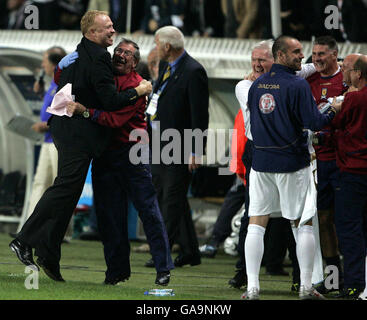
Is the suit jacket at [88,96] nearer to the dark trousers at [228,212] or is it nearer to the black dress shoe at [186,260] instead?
the black dress shoe at [186,260]

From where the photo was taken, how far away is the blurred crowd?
488 inches

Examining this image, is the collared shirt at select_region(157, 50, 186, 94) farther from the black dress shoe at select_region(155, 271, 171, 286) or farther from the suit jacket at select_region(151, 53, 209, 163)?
the black dress shoe at select_region(155, 271, 171, 286)

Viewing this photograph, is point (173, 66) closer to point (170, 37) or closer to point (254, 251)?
point (170, 37)

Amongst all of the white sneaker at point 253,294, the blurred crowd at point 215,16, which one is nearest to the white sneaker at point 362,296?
the white sneaker at point 253,294

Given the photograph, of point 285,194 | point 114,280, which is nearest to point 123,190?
point 114,280

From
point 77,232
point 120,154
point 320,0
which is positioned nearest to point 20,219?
point 77,232

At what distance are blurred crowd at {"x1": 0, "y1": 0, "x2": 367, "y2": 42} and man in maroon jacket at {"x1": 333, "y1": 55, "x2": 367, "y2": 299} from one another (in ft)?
12.4

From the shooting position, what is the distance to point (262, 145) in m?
7.84

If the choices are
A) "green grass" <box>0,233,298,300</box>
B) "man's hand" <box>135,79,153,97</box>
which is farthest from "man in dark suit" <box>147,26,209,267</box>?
"man's hand" <box>135,79,153,97</box>

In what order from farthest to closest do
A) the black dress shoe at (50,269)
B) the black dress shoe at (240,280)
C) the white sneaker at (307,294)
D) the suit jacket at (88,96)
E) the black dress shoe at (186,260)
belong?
the black dress shoe at (186,260) → the black dress shoe at (240,280) → the black dress shoe at (50,269) → the suit jacket at (88,96) → the white sneaker at (307,294)

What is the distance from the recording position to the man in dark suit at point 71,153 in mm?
8211

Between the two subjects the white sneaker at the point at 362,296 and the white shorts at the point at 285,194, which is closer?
the white shorts at the point at 285,194

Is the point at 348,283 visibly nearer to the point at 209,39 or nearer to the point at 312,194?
the point at 312,194

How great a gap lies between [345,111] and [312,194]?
71 cm
